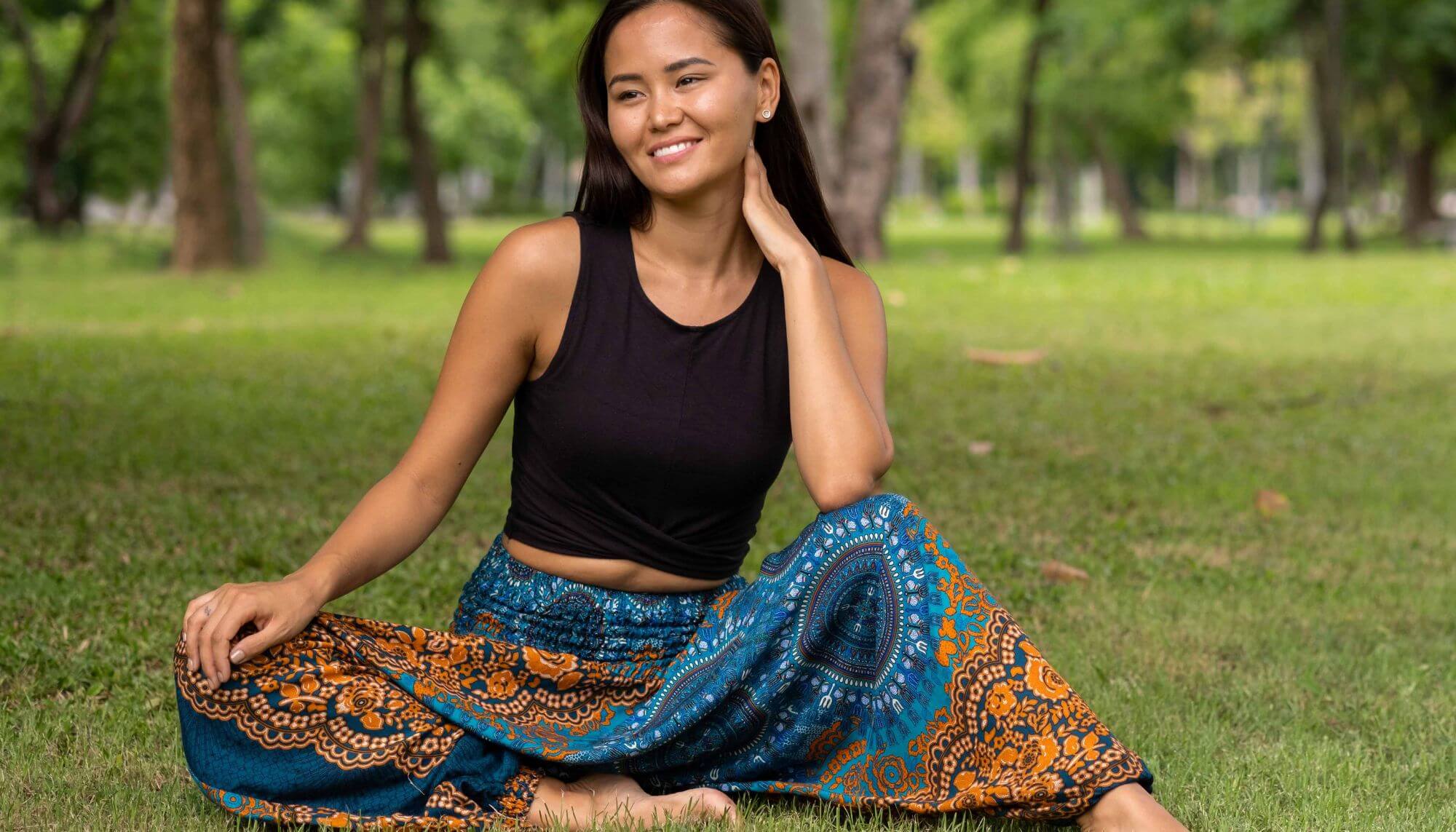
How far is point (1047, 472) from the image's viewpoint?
6.82m

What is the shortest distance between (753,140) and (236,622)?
1.42 metres

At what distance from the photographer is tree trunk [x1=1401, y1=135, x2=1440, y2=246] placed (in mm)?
33500

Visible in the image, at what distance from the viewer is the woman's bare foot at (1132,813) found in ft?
8.43

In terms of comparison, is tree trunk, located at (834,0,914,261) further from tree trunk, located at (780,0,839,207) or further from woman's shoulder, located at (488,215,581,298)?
woman's shoulder, located at (488,215,581,298)

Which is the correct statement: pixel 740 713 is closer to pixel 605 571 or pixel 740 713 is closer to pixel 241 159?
pixel 605 571

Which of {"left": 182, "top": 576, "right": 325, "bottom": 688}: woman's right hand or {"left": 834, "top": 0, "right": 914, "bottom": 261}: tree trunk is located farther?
{"left": 834, "top": 0, "right": 914, "bottom": 261}: tree trunk

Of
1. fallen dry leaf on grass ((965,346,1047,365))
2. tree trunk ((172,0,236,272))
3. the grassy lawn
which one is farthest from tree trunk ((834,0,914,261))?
fallen dry leaf on grass ((965,346,1047,365))

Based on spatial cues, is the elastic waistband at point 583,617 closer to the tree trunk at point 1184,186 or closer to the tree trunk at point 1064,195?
the tree trunk at point 1064,195

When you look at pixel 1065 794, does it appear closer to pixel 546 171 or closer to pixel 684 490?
pixel 684 490

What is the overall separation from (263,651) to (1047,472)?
15.3 ft

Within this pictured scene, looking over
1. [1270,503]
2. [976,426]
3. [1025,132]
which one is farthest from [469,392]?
[1025,132]

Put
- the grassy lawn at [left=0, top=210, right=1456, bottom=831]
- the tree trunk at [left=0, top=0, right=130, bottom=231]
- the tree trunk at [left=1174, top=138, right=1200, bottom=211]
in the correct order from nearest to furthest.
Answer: the grassy lawn at [left=0, top=210, right=1456, bottom=831] < the tree trunk at [left=0, top=0, right=130, bottom=231] < the tree trunk at [left=1174, top=138, right=1200, bottom=211]

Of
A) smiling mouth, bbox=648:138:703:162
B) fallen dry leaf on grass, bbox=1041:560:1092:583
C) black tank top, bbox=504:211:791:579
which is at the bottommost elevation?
fallen dry leaf on grass, bbox=1041:560:1092:583

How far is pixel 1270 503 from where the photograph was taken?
6152 millimetres
